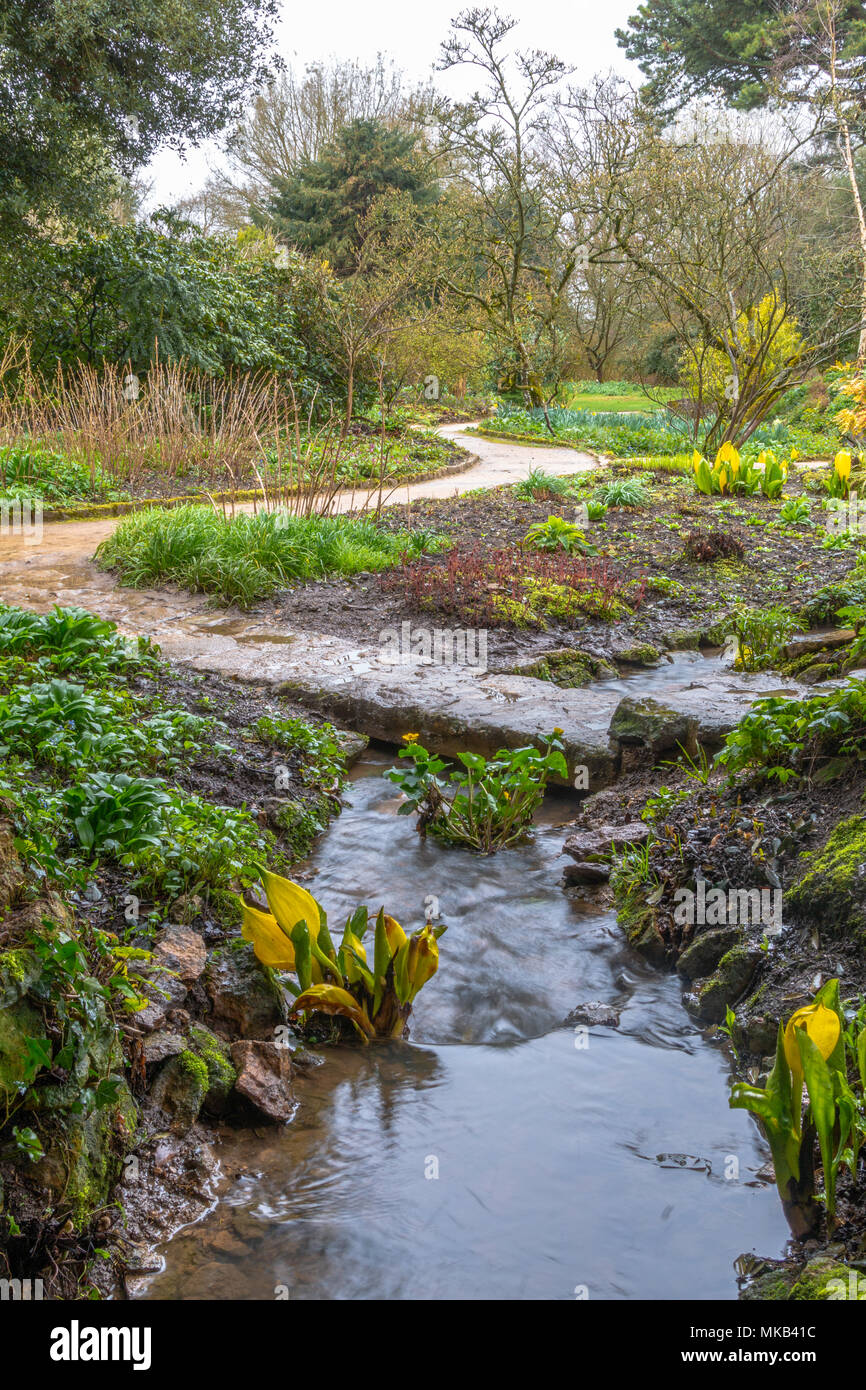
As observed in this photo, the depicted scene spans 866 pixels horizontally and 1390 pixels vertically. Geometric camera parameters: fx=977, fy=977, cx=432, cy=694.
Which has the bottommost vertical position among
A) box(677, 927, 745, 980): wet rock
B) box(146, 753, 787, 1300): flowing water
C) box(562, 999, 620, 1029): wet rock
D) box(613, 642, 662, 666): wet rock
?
box(146, 753, 787, 1300): flowing water

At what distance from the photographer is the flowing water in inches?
86.7

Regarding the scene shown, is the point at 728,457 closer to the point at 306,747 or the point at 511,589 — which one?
the point at 511,589

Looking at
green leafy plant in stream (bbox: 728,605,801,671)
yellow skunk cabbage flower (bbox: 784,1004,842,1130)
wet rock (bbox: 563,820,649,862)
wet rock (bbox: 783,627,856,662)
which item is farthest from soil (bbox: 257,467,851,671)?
yellow skunk cabbage flower (bbox: 784,1004,842,1130)

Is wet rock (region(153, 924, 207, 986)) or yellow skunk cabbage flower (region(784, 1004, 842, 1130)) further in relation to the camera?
wet rock (region(153, 924, 207, 986))

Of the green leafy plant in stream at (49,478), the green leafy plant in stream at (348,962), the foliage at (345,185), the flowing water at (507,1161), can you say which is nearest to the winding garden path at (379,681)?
the flowing water at (507,1161)

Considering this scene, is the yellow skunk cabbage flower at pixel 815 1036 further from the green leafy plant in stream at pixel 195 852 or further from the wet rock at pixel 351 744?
the wet rock at pixel 351 744

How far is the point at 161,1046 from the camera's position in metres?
2.65

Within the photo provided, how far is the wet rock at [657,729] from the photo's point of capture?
16.2 feet

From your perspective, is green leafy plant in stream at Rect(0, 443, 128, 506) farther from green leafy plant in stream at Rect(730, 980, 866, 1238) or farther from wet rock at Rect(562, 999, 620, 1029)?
green leafy plant in stream at Rect(730, 980, 866, 1238)

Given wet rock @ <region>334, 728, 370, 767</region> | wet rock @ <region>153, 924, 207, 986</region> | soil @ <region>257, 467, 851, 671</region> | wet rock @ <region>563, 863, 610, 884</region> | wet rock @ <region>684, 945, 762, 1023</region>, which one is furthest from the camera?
soil @ <region>257, 467, 851, 671</region>

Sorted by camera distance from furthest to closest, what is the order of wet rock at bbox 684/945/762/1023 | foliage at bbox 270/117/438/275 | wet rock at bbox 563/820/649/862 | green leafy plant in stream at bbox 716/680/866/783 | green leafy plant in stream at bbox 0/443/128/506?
foliage at bbox 270/117/438/275 → green leafy plant in stream at bbox 0/443/128/506 → wet rock at bbox 563/820/649/862 → green leafy plant in stream at bbox 716/680/866/783 → wet rock at bbox 684/945/762/1023

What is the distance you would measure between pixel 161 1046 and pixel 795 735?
260 cm

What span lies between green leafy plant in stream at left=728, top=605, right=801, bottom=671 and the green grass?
2.98 metres

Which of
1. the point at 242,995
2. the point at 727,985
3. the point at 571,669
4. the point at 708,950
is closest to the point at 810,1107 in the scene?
the point at 727,985
